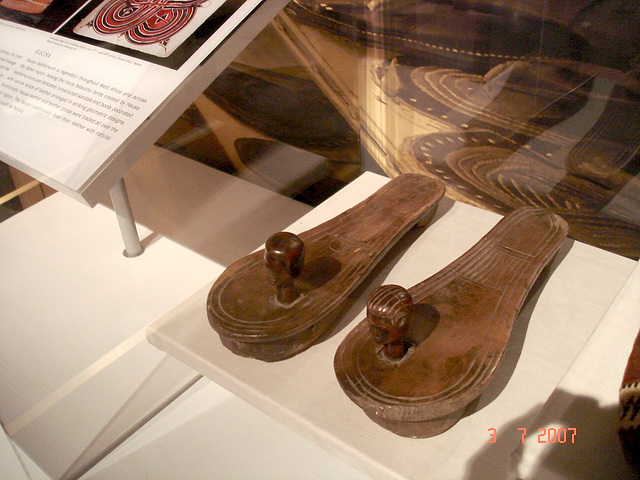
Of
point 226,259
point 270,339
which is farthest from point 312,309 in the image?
point 226,259

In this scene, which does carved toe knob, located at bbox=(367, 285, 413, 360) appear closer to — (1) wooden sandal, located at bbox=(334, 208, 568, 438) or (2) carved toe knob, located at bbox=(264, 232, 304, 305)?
(1) wooden sandal, located at bbox=(334, 208, 568, 438)

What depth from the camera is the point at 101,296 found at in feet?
3.47

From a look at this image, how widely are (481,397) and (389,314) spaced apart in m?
0.17

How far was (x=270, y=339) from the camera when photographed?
0.66 meters

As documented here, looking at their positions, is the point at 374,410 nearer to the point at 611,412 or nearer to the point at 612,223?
the point at 611,412

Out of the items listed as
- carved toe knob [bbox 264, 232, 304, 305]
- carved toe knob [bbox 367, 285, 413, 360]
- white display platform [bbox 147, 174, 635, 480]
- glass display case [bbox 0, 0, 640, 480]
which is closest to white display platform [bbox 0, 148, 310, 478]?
glass display case [bbox 0, 0, 640, 480]

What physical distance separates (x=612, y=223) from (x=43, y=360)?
95 centimetres

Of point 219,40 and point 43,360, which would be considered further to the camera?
point 43,360

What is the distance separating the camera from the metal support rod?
1.09 meters

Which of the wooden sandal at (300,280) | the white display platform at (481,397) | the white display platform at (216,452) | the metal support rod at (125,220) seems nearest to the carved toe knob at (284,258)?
the wooden sandal at (300,280)

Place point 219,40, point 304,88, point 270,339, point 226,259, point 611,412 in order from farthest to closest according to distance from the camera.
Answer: point 304,88 < point 226,259 < point 219,40 < point 270,339 < point 611,412

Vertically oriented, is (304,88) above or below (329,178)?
above
